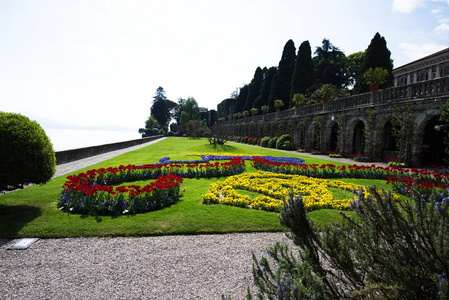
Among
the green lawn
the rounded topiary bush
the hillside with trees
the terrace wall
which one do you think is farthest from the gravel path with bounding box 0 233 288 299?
the hillside with trees

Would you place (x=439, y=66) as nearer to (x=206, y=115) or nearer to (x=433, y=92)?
(x=433, y=92)

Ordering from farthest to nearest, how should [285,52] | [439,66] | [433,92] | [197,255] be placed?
[285,52] < [439,66] < [433,92] < [197,255]

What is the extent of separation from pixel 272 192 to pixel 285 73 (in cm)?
3714

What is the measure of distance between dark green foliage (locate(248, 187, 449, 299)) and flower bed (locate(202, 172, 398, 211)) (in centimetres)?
233

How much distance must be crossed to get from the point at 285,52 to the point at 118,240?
138 ft

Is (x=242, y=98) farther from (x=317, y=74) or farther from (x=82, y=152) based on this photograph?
(x=82, y=152)

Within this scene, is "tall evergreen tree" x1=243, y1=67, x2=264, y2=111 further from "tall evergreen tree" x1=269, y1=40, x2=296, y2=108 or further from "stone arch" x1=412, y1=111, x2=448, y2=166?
"stone arch" x1=412, y1=111, x2=448, y2=166

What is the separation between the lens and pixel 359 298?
181cm

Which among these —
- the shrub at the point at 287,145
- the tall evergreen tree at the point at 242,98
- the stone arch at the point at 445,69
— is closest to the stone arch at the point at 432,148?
the shrub at the point at 287,145

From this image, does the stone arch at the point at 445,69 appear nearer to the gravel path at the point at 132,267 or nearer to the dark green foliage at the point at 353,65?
the dark green foliage at the point at 353,65

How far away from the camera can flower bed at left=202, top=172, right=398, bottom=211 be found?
6289 millimetres

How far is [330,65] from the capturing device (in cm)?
4359

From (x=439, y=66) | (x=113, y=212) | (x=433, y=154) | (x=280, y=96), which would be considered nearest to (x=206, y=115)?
(x=280, y=96)

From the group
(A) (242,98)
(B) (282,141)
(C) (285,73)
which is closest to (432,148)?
(B) (282,141)
